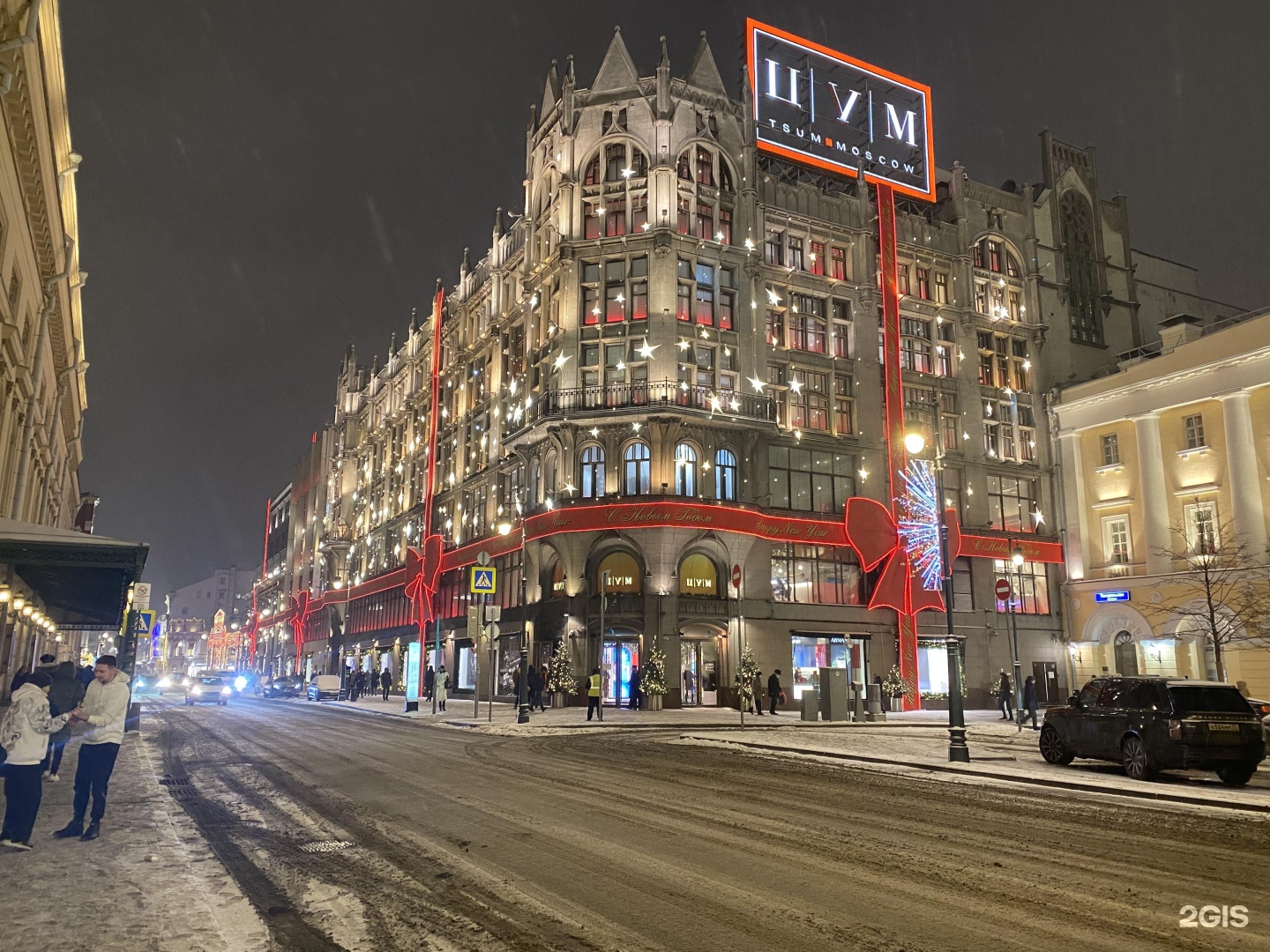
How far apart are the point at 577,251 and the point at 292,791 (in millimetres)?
32828

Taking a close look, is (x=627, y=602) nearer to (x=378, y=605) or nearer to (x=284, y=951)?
(x=284, y=951)

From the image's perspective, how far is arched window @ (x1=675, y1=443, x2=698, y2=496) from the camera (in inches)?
1527

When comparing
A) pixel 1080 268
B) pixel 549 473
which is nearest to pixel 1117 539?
pixel 1080 268

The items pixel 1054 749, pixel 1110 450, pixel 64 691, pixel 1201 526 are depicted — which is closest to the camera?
pixel 64 691

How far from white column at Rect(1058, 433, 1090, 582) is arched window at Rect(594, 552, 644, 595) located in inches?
982

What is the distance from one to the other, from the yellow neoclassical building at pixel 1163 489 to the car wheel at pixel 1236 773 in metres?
24.3

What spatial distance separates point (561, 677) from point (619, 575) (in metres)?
5.05

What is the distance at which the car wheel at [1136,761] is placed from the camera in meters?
14.8

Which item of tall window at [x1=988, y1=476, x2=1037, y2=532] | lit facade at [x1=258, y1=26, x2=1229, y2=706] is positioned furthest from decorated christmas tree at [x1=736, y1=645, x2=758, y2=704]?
tall window at [x1=988, y1=476, x2=1037, y2=532]

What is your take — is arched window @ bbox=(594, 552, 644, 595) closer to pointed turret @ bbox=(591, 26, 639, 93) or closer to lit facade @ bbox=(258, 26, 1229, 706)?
lit facade @ bbox=(258, 26, 1229, 706)

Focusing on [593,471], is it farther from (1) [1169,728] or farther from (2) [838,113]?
(1) [1169,728]

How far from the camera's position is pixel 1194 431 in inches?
1608

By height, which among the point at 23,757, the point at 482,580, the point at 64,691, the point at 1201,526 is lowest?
the point at 23,757

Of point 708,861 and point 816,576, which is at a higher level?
point 816,576
